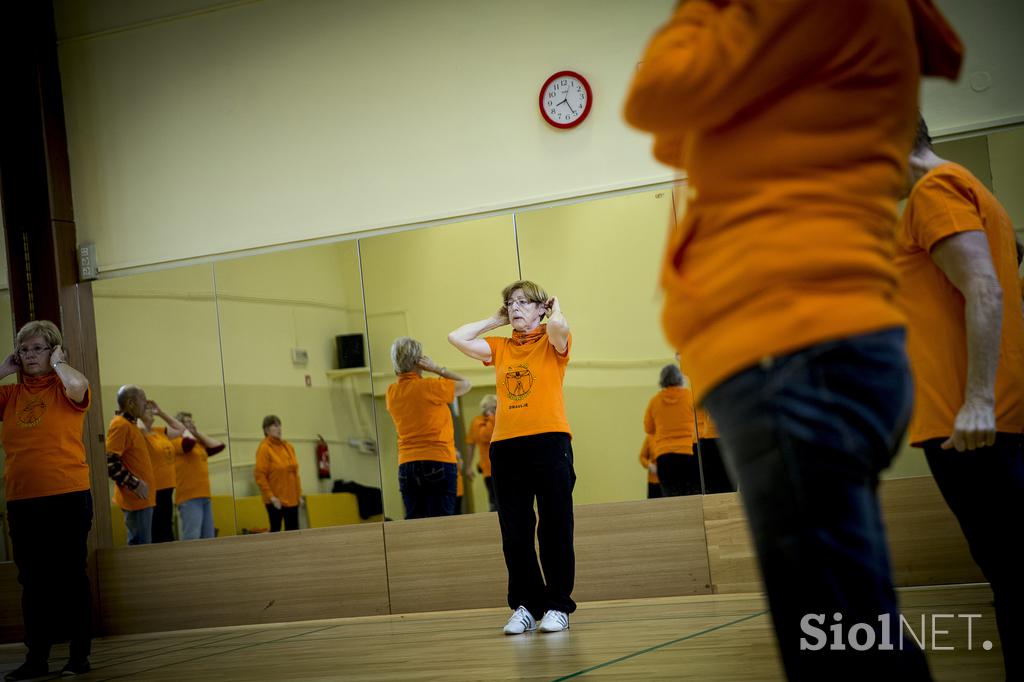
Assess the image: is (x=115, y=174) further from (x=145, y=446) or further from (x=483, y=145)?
(x=483, y=145)

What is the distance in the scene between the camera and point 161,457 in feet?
21.6

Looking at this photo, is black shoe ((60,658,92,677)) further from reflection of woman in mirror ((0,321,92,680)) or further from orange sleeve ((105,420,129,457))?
orange sleeve ((105,420,129,457))

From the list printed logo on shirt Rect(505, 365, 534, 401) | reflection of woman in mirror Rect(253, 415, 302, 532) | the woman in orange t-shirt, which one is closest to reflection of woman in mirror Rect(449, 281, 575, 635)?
printed logo on shirt Rect(505, 365, 534, 401)

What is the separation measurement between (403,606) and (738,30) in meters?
5.16

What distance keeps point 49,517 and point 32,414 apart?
461mm

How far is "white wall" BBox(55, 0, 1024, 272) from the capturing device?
575cm

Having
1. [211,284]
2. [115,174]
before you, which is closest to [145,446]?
[211,284]

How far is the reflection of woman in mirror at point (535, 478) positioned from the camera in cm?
419

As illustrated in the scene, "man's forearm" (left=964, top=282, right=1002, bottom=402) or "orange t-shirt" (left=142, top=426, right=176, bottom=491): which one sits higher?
"man's forearm" (left=964, top=282, right=1002, bottom=402)

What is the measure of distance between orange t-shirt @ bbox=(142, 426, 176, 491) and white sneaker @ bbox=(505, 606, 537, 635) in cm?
327

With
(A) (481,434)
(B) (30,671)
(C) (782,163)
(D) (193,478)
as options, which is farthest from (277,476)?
(C) (782,163)

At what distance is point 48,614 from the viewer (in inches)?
168

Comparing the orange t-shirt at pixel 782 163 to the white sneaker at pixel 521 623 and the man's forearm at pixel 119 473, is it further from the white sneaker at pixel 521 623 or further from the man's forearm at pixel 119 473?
the man's forearm at pixel 119 473

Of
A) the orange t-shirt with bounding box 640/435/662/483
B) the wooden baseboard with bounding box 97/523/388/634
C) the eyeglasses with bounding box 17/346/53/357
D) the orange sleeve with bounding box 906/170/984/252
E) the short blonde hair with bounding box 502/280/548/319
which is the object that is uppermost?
the short blonde hair with bounding box 502/280/548/319
